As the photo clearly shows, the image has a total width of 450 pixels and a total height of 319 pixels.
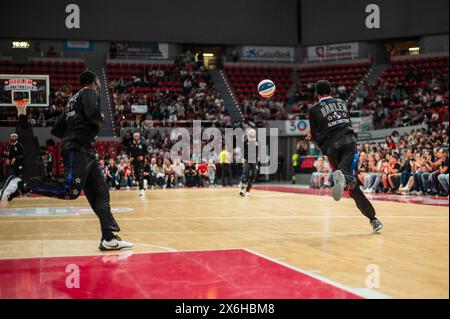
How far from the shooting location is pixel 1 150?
855 inches

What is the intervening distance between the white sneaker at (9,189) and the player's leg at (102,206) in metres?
0.67

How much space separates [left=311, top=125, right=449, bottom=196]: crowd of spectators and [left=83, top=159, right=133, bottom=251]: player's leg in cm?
1118

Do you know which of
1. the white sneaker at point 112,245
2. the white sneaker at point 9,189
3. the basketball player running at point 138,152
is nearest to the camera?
the white sneaker at point 9,189

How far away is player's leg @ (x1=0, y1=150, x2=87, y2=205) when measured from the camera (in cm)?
536

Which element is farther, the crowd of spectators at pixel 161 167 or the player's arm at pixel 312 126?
the crowd of spectators at pixel 161 167

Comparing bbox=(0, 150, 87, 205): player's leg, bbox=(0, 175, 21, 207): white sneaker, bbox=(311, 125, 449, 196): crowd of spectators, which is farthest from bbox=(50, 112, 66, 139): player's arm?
bbox=(311, 125, 449, 196): crowd of spectators

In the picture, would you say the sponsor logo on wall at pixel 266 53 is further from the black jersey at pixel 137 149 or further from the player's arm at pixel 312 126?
the player's arm at pixel 312 126

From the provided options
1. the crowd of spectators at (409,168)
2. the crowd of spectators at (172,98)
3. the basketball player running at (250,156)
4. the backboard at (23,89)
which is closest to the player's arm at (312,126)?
the basketball player running at (250,156)

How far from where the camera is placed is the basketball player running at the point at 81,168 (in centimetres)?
538

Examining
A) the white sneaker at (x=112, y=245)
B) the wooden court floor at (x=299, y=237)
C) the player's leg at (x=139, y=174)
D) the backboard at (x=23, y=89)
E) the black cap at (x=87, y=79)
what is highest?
the backboard at (x=23, y=89)

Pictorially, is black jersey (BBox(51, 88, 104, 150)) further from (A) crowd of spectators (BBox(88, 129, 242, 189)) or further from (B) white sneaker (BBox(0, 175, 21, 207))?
(A) crowd of spectators (BBox(88, 129, 242, 189))

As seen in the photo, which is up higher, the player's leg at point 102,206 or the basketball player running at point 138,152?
the basketball player running at point 138,152

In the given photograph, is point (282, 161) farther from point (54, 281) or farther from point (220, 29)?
point (54, 281)
